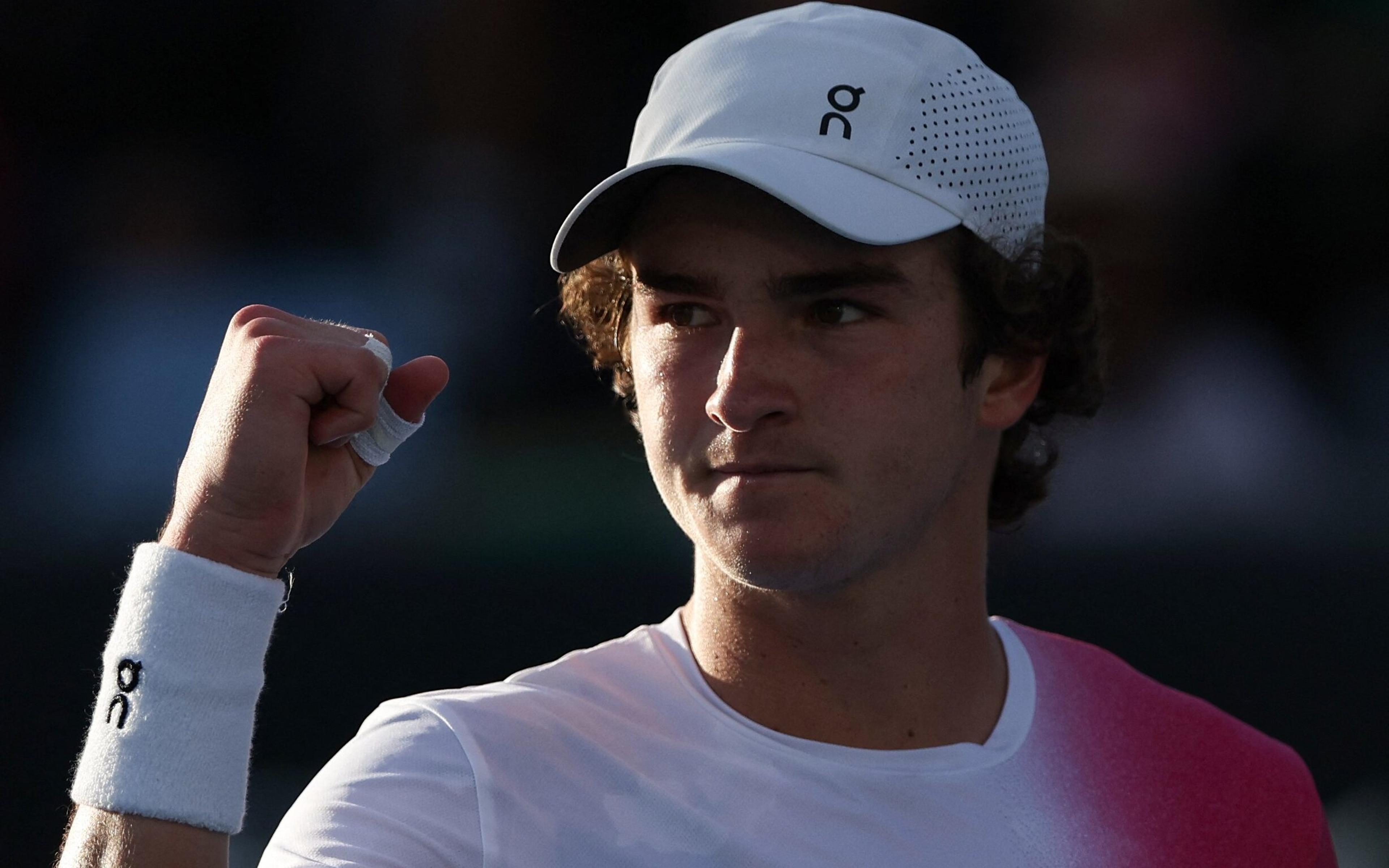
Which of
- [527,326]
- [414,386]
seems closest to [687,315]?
[414,386]

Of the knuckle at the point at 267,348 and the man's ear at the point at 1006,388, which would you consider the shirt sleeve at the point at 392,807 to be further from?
the man's ear at the point at 1006,388

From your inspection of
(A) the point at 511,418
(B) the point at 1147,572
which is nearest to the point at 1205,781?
(B) the point at 1147,572

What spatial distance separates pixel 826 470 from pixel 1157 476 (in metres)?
2.97

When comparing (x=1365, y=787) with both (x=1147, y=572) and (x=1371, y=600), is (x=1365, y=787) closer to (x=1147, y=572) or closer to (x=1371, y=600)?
(x=1371, y=600)

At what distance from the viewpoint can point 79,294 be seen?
225 inches

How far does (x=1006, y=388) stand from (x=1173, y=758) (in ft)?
2.22

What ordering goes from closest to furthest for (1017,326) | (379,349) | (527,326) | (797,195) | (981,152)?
(379,349) → (797,195) → (981,152) → (1017,326) → (527,326)

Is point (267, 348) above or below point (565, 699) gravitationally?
above

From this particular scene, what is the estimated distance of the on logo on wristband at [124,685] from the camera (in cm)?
179

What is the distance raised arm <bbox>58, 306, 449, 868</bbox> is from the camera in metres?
1.73

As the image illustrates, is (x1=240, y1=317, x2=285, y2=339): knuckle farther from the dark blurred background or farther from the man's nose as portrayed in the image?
the dark blurred background

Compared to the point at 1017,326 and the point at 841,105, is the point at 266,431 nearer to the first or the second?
the point at 841,105

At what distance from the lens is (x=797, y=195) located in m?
2.13

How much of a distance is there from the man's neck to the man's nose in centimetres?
29
